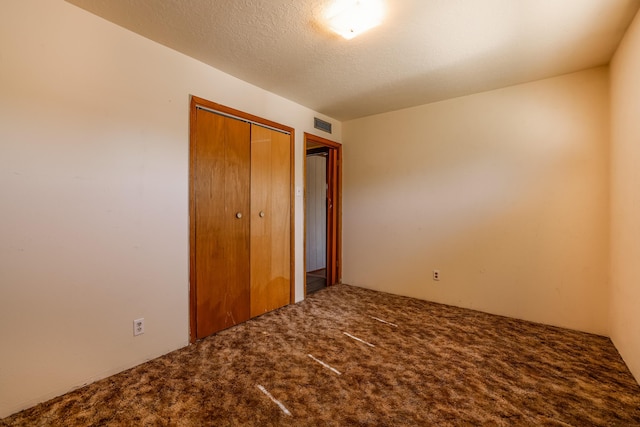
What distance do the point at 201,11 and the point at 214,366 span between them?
2.40 meters

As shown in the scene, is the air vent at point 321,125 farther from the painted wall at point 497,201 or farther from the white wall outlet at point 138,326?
the white wall outlet at point 138,326

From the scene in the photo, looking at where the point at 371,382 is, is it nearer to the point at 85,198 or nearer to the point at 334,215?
the point at 85,198

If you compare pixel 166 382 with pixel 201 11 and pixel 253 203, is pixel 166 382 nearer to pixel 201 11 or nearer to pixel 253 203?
pixel 253 203

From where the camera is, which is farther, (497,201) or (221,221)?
(497,201)

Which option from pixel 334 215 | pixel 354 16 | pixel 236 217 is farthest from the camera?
pixel 334 215

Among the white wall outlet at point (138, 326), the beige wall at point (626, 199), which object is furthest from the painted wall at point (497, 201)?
the white wall outlet at point (138, 326)

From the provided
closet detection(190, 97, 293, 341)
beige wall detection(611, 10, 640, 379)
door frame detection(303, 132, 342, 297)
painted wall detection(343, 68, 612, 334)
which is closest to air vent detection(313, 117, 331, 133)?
door frame detection(303, 132, 342, 297)

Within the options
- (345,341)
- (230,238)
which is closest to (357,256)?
(345,341)

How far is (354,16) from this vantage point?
68.6 inches

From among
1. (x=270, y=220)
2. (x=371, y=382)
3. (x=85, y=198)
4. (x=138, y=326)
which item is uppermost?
(x=85, y=198)

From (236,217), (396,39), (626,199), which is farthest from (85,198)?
(626,199)

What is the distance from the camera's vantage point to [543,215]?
272cm

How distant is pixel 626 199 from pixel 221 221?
3.16 m

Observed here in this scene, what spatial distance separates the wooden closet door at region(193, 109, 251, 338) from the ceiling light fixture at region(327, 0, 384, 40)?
1310 mm
